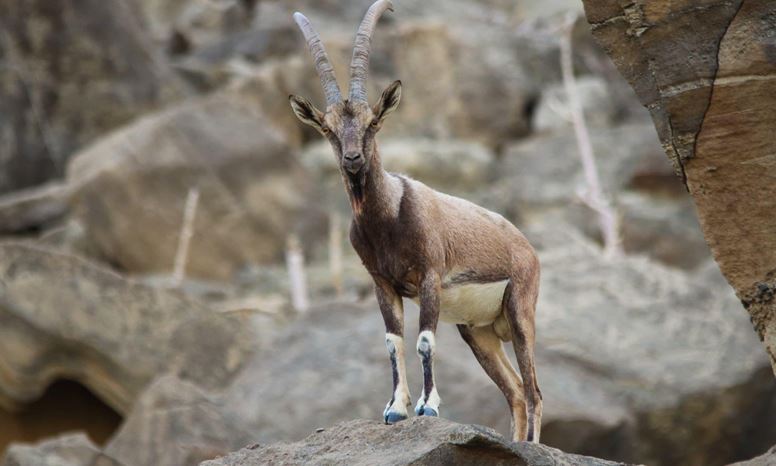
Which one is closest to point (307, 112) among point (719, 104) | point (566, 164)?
point (719, 104)

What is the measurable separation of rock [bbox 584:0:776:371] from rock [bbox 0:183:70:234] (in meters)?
20.1

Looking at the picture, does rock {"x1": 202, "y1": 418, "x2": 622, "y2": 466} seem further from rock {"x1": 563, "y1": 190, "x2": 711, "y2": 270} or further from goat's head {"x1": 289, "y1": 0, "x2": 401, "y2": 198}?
rock {"x1": 563, "y1": 190, "x2": 711, "y2": 270}

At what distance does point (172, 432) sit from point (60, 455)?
1354 mm

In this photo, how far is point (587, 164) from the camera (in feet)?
100

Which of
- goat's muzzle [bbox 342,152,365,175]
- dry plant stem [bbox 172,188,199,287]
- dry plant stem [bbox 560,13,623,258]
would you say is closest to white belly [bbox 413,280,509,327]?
goat's muzzle [bbox 342,152,365,175]

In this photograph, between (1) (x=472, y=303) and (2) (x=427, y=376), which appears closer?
(2) (x=427, y=376)

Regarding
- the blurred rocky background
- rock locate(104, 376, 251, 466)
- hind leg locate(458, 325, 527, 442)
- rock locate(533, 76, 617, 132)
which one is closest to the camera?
hind leg locate(458, 325, 527, 442)

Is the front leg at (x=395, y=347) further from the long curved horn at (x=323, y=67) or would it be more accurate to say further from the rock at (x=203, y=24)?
the rock at (x=203, y=24)

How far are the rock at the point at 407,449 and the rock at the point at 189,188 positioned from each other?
17105 mm

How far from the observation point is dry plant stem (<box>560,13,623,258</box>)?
27.9 m

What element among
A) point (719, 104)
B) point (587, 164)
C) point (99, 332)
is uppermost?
point (587, 164)

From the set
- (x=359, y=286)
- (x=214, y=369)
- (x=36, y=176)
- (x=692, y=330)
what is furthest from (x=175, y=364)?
(x=36, y=176)

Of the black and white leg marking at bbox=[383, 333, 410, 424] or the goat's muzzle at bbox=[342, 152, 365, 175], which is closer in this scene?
the goat's muzzle at bbox=[342, 152, 365, 175]

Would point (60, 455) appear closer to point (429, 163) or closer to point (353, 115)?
point (353, 115)
